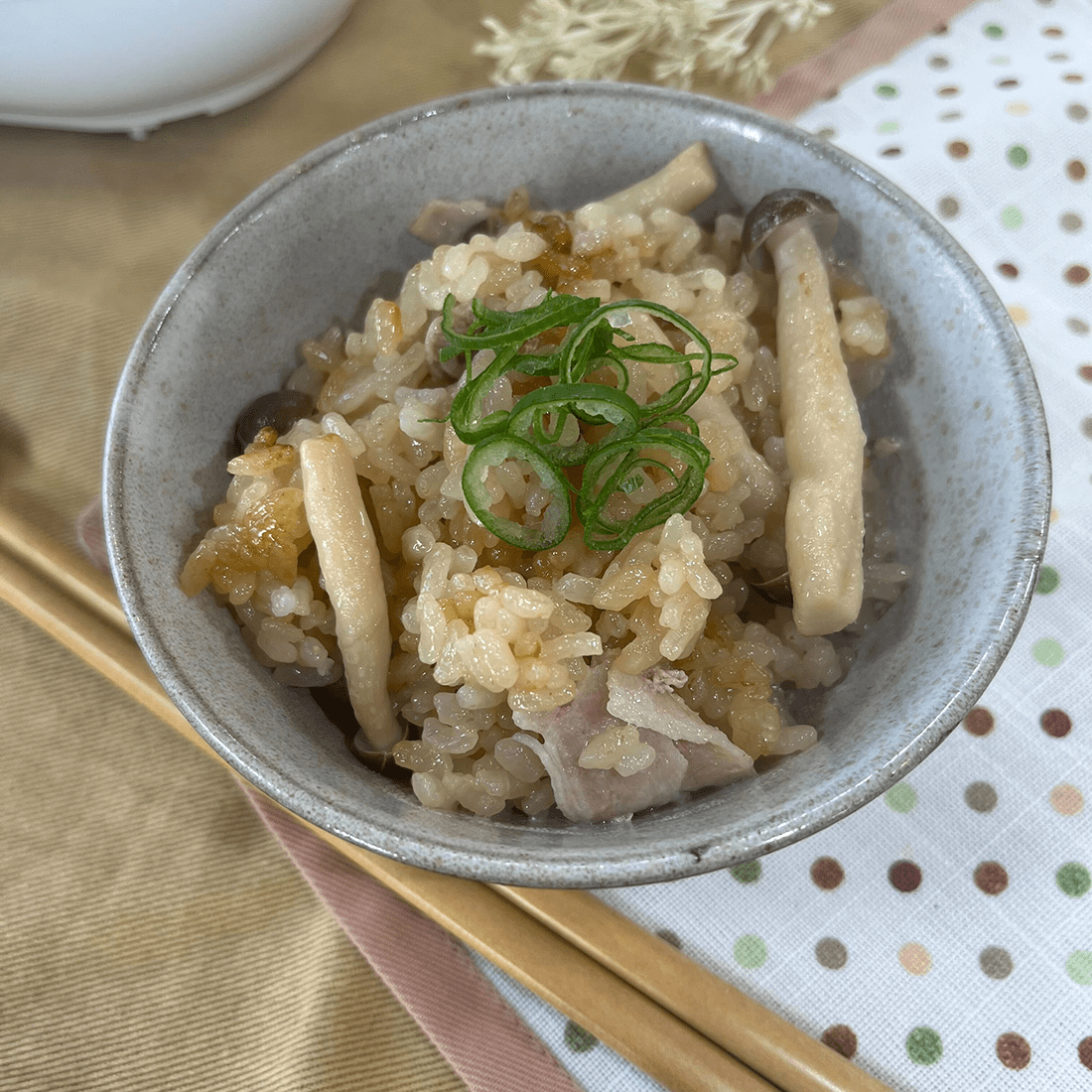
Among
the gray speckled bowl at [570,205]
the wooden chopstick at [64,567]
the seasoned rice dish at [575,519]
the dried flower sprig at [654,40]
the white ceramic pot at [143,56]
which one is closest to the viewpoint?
the gray speckled bowl at [570,205]

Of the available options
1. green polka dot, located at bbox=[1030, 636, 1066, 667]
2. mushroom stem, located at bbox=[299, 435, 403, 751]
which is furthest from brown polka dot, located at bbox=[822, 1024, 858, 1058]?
mushroom stem, located at bbox=[299, 435, 403, 751]

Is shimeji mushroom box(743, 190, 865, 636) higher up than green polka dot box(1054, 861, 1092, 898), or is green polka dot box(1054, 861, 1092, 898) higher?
shimeji mushroom box(743, 190, 865, 636)

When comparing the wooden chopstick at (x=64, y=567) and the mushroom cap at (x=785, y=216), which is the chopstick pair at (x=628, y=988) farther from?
the mushroom cap at (x=785, y=216)

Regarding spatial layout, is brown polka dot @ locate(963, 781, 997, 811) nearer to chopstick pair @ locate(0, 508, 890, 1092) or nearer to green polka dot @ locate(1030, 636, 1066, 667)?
green polka dot @ locate(1030, 636, 1066, 667)

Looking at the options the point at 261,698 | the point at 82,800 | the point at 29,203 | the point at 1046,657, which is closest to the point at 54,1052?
the point at 82,800

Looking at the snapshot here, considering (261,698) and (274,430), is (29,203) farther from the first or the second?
(261,698)

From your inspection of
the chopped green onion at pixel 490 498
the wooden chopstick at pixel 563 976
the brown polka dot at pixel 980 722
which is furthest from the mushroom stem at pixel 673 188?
the wooden chopstick at pixel 563 976
